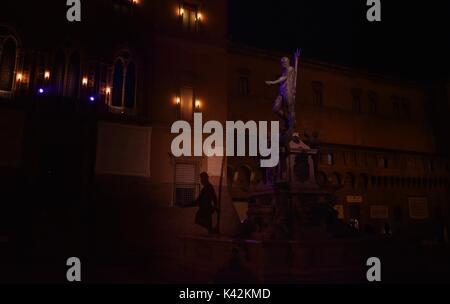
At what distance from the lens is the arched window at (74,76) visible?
707 inches

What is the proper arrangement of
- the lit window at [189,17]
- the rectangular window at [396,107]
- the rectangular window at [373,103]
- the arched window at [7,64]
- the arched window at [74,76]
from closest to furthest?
the arched window at [7,64] < the arched window at [74,76] < the lit window at [189,17] < the rectangular window at [373,103] < the rectangular window at [396,107]

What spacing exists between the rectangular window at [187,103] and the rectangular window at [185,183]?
2733mm

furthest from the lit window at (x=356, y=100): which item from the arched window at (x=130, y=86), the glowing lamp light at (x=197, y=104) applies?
the arched window at (x=130, y=86)

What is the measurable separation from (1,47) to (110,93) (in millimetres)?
5121

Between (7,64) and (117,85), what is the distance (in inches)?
Answer: 197

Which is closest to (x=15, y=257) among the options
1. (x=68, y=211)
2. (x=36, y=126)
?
(x=68, y=211)

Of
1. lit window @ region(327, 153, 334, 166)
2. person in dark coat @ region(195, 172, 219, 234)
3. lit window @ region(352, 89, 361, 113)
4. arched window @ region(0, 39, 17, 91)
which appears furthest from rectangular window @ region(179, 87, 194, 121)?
lit window @ region(352, 89, 361, 113)

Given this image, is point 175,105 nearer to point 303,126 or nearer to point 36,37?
point 36,37

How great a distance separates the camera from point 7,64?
55.8ft

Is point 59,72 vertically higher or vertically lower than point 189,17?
lower

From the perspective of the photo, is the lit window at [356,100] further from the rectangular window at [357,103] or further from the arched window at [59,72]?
the arched window at [59,72]

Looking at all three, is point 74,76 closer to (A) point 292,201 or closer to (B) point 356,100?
(A) point 292,201

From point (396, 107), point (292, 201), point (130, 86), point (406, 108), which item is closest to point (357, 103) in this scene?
point (396, 107)

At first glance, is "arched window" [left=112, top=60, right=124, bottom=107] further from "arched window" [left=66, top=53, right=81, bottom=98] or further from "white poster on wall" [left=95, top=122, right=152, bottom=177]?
"arched window" [left=66, top=53, right=81, bottom=98]
